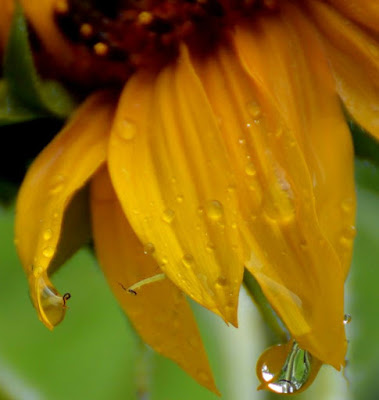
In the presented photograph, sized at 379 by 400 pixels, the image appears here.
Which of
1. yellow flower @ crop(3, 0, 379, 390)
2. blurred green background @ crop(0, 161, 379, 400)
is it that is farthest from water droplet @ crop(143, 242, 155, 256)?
blurred green background @ crop(0, 161, 379, 400)

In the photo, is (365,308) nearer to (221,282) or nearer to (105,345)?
(105,345)

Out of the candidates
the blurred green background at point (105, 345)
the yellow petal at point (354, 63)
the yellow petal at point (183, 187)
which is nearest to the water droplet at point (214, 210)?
the yellow petal at point (183, 187)

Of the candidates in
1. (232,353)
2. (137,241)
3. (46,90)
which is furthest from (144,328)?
(232,353)

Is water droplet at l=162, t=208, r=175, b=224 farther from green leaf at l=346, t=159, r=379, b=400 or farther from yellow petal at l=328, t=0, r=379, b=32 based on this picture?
green leaf at l=346, t=159, r=379, b=400

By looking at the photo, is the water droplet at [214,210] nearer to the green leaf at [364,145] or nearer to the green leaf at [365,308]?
the green leaf at [364,145]

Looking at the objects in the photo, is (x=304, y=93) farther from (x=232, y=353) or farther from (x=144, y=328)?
(x=232, y=353)

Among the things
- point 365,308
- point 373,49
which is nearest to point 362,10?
point 373,49
